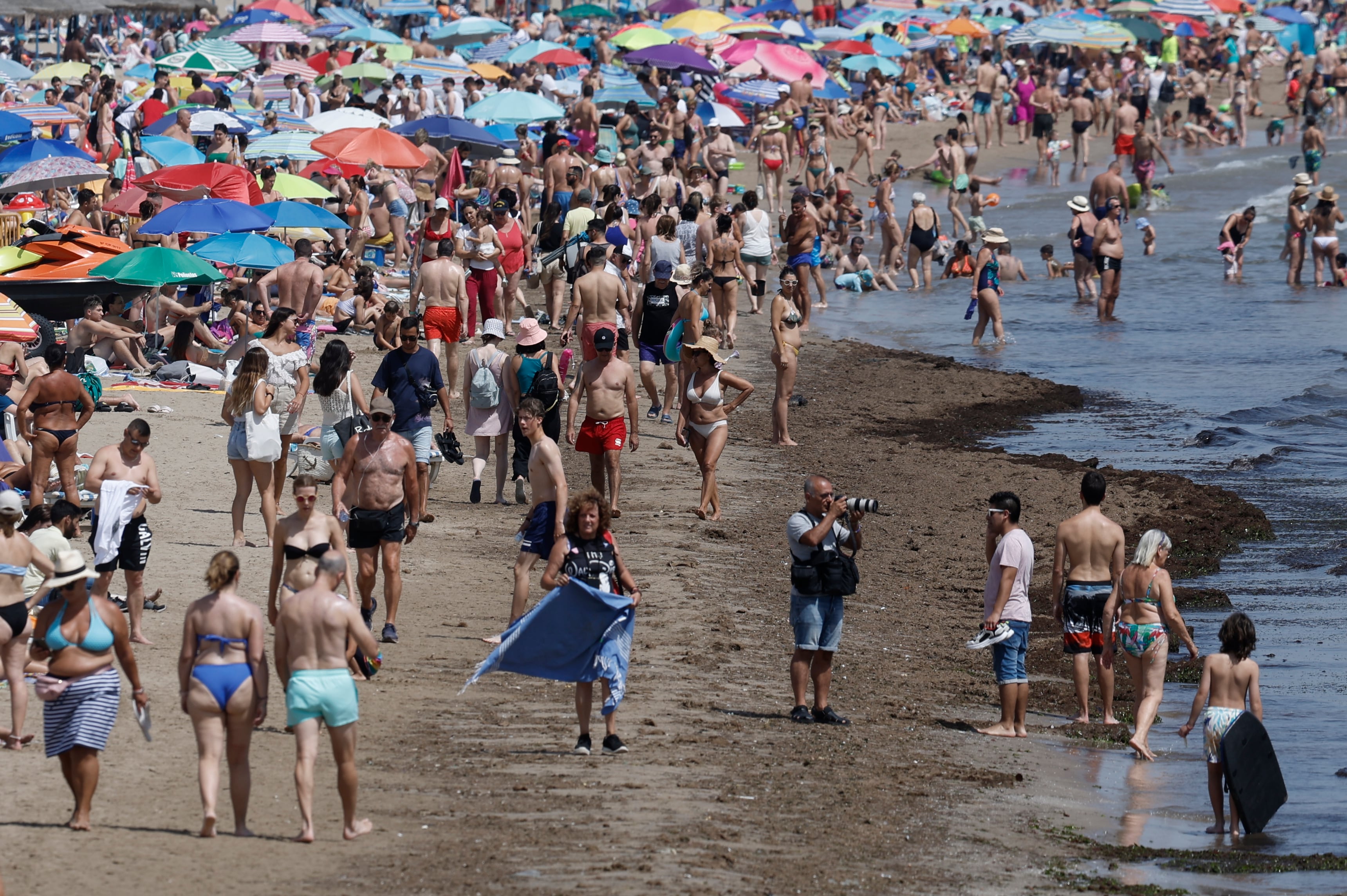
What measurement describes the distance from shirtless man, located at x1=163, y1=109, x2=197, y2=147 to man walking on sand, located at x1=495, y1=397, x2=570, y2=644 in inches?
545

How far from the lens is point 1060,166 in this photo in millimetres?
37719

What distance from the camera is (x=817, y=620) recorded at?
8469 millimetres

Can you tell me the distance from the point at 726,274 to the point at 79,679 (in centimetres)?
1160

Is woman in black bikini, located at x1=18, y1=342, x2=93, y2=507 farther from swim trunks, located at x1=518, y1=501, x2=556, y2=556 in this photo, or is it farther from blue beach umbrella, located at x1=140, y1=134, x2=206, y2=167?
blue beach umbrella, located at x1=140, y1=134, x2=206, y2=167

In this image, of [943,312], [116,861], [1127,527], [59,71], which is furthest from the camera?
[59,71]

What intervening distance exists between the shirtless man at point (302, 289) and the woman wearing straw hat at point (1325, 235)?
15.4 metres

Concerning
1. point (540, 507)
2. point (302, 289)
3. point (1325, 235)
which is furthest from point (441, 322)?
point (1325, 235)

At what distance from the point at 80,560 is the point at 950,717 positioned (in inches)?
190

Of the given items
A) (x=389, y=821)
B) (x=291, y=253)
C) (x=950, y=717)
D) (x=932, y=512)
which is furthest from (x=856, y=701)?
(x=291, y=253)

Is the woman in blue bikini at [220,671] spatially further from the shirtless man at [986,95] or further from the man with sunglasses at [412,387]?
the shirtless man at [986,95]

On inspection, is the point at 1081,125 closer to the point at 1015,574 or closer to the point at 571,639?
the point at 1015,574

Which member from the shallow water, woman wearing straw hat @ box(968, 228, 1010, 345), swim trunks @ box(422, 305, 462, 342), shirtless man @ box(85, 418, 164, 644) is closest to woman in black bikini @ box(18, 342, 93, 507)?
shirtless man @ box(85, 418, 164, 644)

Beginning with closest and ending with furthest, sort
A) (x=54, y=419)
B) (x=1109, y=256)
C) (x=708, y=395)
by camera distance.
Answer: (x=54, y=419) < (x=708, y=395) < (x=1109, y=256)

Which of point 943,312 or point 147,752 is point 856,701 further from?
point 943,312
